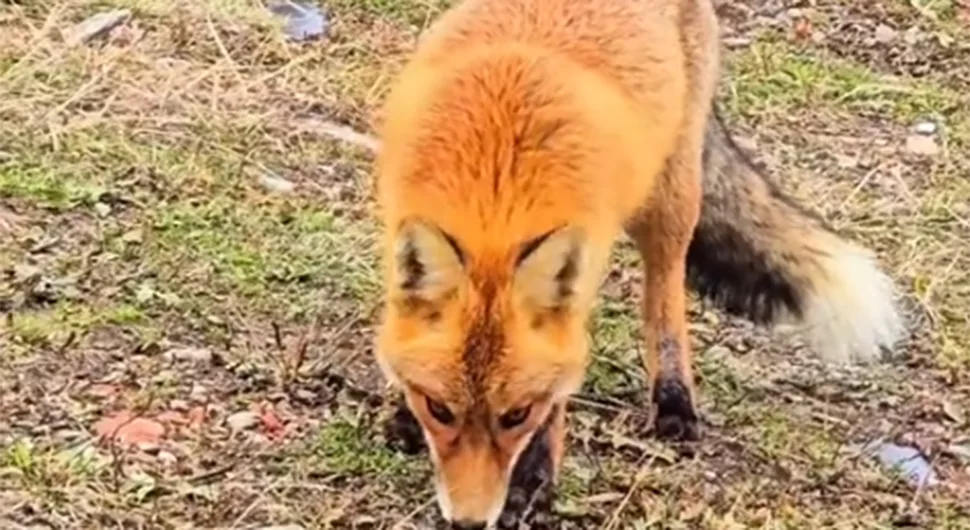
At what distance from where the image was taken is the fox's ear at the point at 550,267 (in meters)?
3.80

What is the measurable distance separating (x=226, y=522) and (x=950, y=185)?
3.36 m

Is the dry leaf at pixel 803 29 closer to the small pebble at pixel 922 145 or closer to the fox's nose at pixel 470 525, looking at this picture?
the small pebble at pixel 922 145

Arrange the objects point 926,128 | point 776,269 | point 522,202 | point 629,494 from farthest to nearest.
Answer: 1. point 926,128
2. point 776,269
3. point 629,494
4. point 522,202

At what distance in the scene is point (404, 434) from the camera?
4.70m

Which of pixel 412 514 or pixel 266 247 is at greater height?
pixel 412 514

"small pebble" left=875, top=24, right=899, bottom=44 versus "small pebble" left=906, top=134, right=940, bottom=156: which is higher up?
"small pebble" left=906, top=134, right=940, bottom=156

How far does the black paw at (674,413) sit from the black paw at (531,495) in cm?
59

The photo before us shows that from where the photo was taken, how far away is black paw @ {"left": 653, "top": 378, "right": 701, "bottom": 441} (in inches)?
194

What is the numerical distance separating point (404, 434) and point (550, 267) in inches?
39.4

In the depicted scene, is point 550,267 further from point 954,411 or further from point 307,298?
point 954,411

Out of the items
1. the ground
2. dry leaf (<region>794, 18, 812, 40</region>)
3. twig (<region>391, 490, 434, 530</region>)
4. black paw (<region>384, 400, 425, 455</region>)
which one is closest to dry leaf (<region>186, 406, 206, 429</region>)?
the ground

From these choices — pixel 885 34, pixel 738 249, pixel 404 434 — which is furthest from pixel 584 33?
pixel 885 34

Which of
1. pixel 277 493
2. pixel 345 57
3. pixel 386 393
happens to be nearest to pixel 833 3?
pixel 345 57

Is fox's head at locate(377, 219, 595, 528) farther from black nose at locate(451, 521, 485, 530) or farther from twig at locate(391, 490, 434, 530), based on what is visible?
twig at locate(391, 490, 434, 530)
